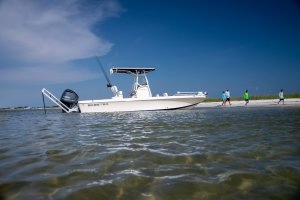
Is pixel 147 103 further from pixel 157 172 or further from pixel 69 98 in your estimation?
pixel 157 172

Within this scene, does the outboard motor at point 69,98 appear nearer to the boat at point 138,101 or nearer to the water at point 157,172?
the boat at point 138,101

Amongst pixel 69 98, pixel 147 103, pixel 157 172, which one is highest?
pixel 69 98

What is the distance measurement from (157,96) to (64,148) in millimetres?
19976

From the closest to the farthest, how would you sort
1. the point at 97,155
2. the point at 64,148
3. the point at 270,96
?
the point at 97,155 → the point at 64,148 → the point at 270,96

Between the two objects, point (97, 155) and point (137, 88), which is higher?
point (137, 88)

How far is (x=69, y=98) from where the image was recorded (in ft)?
96.0

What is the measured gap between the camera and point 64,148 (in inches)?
219

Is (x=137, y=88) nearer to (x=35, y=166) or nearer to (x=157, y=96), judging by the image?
(x=157, y=96)

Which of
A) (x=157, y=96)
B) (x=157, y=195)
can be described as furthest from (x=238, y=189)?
(x=157, y=96)

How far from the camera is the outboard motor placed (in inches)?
1148

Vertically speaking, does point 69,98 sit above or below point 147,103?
above

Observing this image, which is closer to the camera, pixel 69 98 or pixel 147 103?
pixel 147 103

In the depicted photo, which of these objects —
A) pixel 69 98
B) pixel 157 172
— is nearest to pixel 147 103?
pixel 69 98

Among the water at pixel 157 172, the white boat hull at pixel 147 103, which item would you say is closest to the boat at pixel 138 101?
the white boat hull at pixel 147 103
